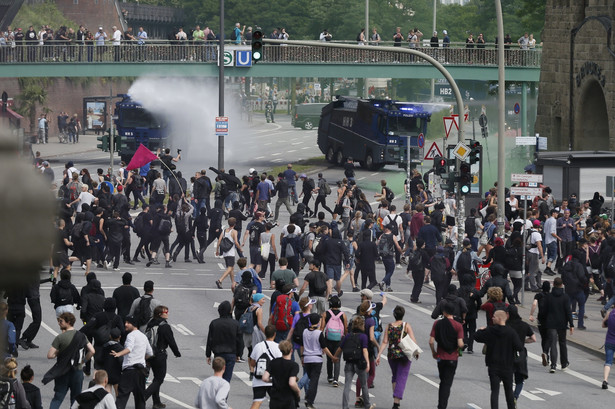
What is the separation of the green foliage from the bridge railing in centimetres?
2561

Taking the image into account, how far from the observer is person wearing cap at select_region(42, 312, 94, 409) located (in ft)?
41.7

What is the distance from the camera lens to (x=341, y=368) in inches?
669

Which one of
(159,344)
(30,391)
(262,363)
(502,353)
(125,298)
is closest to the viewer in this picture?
(30,391)

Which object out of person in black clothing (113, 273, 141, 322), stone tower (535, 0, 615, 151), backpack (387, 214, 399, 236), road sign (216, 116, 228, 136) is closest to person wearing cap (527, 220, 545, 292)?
backpack (387, 214, 399, 236)

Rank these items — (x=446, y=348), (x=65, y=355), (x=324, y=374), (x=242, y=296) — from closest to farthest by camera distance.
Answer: (x=65, y=355)
(x=446, y=348)
(x=242, y=296)
(x=324, y=374)

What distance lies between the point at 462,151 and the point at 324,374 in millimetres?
10906

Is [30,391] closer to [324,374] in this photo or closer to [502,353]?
[502,353]

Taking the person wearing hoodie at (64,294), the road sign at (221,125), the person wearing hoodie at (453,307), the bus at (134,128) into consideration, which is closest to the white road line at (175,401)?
the person wearing hoodie at (64,294)

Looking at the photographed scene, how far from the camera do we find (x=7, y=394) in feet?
33.9

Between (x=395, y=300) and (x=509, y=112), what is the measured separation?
6828 cm

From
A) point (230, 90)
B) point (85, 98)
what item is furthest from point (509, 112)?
point (85, 98)

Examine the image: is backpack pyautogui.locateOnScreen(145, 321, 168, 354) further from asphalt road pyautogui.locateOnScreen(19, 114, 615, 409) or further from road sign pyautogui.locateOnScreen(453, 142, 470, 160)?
road sign pyautogui.locateOnScreen(453, 142, 470, 160)

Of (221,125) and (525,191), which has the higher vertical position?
(221,125)

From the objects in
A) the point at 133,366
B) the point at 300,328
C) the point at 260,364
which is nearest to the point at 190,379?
the point at 300,328
